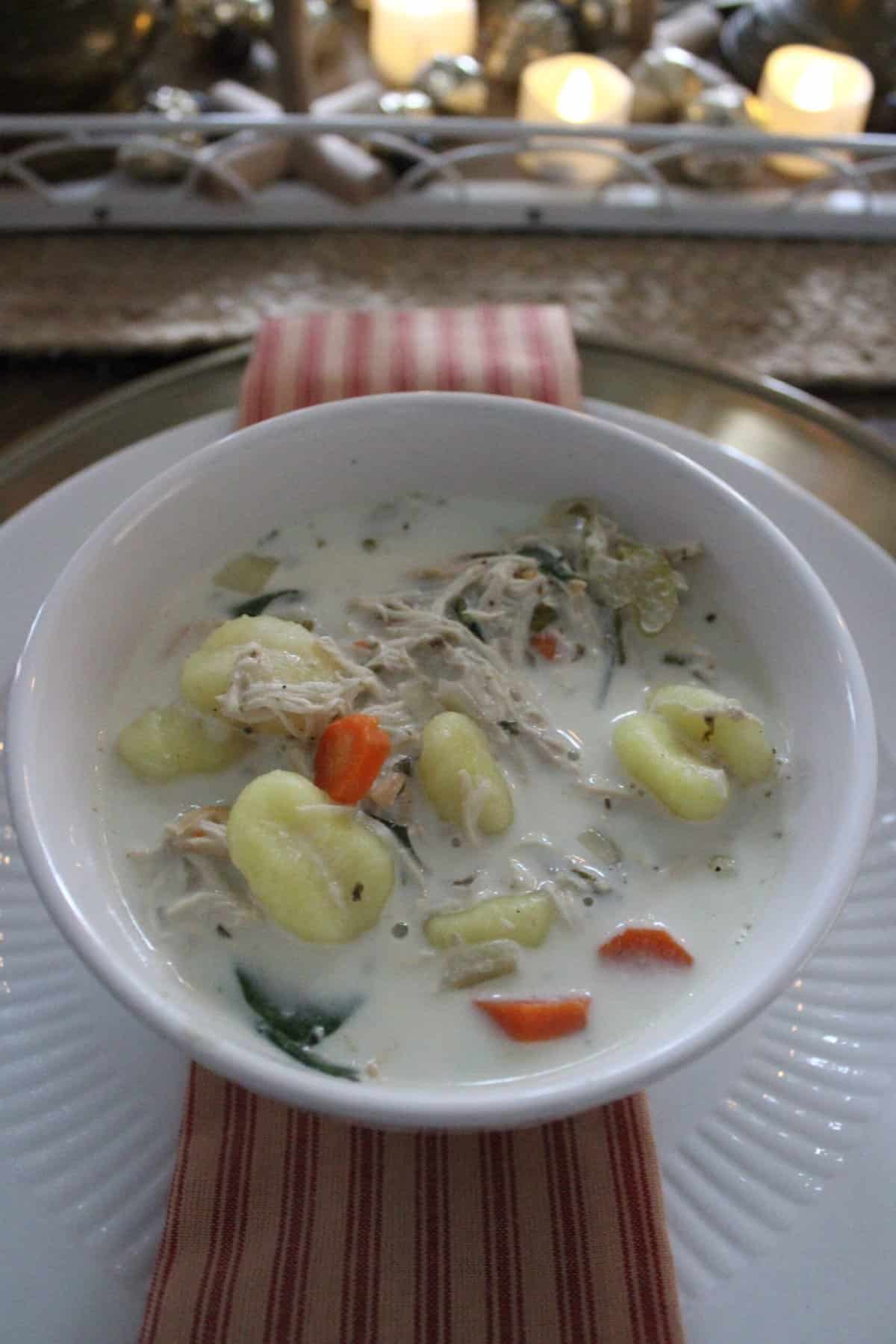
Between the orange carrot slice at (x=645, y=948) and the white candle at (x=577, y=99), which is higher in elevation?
the white candle at (x=577, y=99)

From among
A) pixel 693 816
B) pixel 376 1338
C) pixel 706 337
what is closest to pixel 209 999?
pixel 376 1338

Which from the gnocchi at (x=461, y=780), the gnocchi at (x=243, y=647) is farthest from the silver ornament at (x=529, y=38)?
the gnocchi at (x=461, y=780)

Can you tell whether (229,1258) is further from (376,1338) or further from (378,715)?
(378,715)

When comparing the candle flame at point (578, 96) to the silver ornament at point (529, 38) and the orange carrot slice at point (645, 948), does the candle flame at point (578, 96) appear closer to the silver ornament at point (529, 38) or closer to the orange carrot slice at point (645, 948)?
the silver ornament at point (529, 38)

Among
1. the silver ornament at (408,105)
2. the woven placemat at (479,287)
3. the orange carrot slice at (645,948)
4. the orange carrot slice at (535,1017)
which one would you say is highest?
the silver ornament at (408,105)

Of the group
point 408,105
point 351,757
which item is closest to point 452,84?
point 408,105

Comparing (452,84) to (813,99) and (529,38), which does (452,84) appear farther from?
(813,99)
